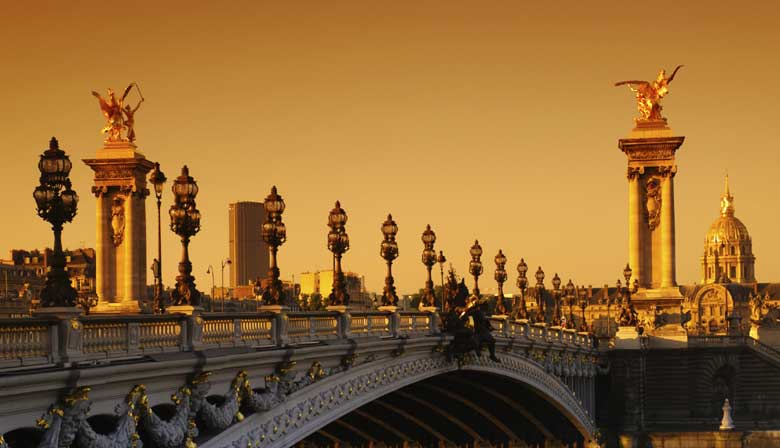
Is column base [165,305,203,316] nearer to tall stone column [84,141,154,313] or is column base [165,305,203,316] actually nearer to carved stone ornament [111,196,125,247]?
tall stone column [84,141,154,313]

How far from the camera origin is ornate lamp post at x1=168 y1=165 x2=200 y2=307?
31562 mm

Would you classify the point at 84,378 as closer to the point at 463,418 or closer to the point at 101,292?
the point at 463,418

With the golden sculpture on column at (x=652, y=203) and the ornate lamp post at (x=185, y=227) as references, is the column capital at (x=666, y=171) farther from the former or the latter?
the ornate lamp post at (x=185, y=227)

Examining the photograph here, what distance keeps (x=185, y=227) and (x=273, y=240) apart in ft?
13.6

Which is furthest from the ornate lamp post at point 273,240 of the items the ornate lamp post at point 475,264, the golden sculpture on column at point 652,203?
the golden sculpture on column at point 652,203

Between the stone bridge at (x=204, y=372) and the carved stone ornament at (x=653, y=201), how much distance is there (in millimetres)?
52093

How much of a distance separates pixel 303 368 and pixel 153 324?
7.18 meters

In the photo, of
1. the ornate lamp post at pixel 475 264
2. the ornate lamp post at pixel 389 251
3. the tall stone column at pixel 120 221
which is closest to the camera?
the ornate lamp post at pixel 389 251

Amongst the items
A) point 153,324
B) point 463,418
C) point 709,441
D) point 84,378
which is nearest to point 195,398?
point 153,324

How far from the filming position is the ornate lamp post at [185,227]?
31.6m

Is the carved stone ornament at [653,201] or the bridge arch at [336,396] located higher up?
the carved stone ornament at [653,201]

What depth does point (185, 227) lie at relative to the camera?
107 feet

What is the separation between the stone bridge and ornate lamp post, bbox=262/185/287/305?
0.76 metres

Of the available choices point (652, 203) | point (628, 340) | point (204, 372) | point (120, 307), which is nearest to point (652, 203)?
point (652, 203)
